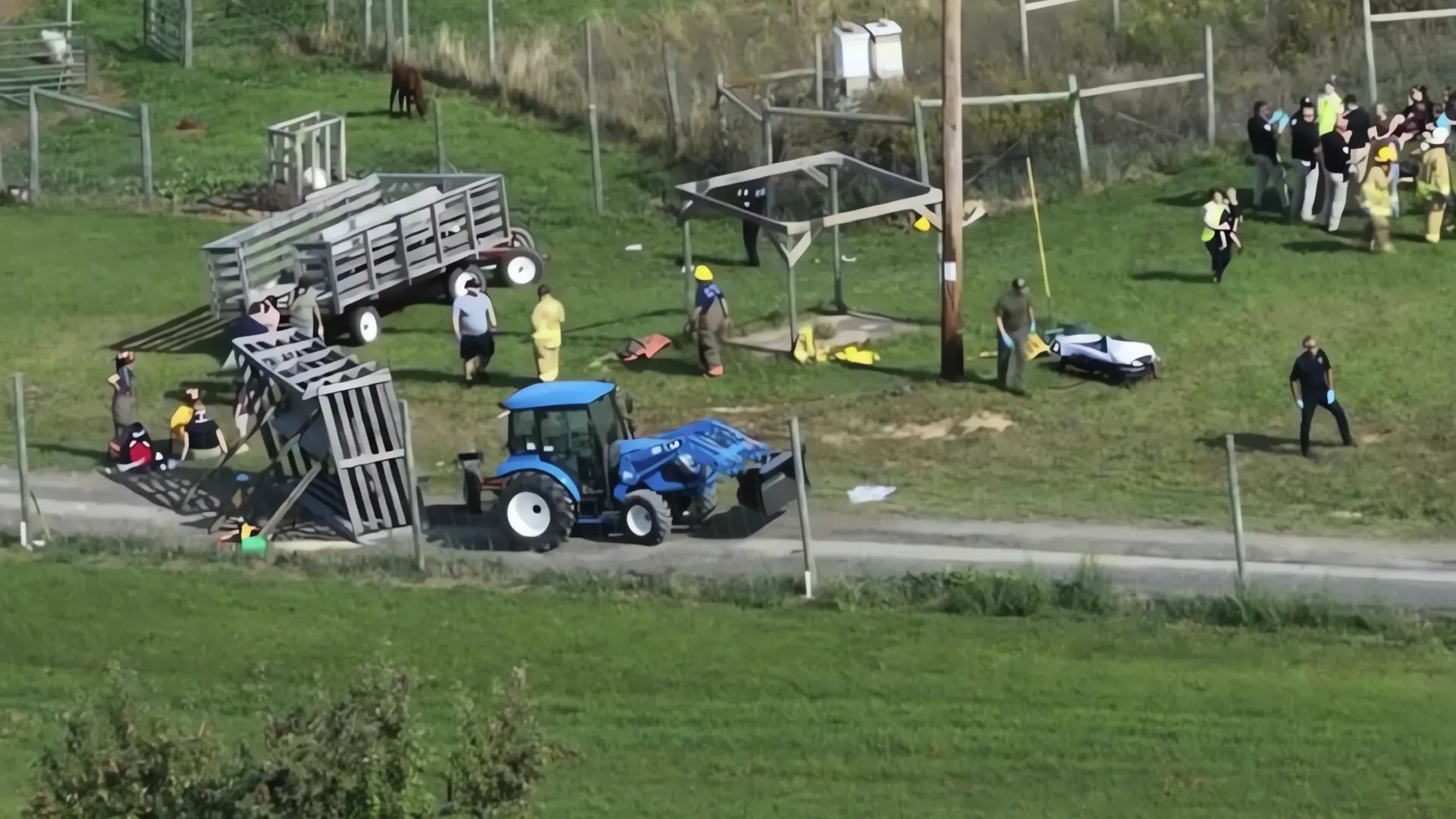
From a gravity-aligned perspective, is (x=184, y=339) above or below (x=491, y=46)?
below

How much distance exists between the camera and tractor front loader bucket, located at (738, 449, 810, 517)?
20.6m

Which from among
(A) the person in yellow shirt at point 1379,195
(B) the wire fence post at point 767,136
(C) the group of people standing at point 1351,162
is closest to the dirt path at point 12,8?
(B) the wire fence post at point 767,136

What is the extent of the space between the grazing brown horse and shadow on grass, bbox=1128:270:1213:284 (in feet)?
54.6

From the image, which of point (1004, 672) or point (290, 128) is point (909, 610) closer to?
point (1004, 672)

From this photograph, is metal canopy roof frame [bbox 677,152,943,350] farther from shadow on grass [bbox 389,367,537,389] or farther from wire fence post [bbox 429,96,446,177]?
wire fence post [bbox 429,96,446,177]

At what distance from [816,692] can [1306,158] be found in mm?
→ 18201

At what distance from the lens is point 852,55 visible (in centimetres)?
3888

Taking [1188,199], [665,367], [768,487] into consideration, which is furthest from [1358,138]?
[768,487]


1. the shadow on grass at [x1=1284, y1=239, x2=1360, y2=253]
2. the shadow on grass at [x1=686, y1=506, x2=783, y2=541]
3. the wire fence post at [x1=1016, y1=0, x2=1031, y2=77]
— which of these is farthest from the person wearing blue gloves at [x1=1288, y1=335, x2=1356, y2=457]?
the wire fence post at [x1=1016, y1=0, x2=1031, y2=77]

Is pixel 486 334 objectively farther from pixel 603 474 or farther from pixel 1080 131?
pixel 1080 131

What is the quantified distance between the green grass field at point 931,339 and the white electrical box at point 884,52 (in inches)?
183

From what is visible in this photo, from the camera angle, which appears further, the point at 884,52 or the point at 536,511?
the point at 884,52

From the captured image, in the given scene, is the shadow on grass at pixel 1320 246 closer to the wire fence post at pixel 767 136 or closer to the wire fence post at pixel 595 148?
the wire fence post at pixel 767 136

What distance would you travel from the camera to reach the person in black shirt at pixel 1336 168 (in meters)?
30.6
